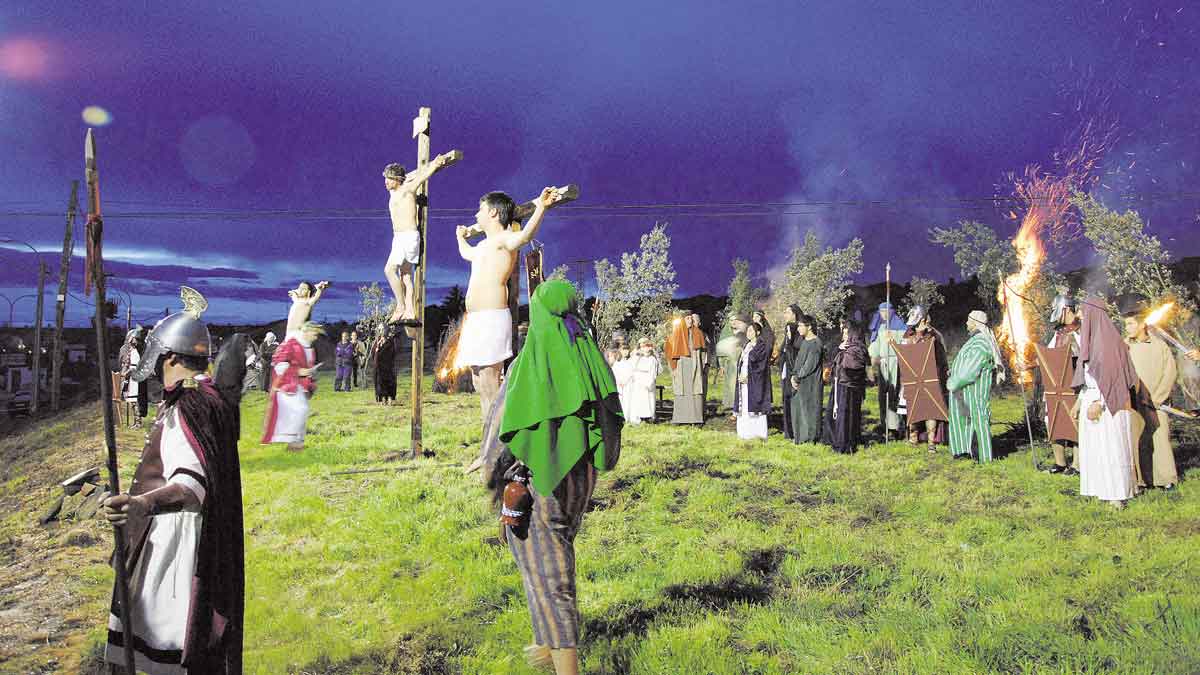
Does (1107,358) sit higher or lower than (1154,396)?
higher

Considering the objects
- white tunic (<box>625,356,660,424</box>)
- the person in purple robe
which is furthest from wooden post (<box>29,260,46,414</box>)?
white tunic (<box>625,356,660,424</box>)

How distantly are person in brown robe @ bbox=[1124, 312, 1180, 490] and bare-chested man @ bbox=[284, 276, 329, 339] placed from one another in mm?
8882

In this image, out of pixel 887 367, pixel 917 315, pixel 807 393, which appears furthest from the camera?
pixel 887 367

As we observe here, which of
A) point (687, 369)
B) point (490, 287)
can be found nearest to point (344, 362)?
point (687, 369)

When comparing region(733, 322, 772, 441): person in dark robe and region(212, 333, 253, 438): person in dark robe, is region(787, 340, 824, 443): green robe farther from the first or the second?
region(212, 333, 253, 438): person in dark robe

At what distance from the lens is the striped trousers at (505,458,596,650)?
11.9 feet

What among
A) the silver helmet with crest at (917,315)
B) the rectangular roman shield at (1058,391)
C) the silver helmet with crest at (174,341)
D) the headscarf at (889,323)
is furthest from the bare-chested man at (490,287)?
the headscarf at (889,323)

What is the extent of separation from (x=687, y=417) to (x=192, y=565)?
11.4 meters

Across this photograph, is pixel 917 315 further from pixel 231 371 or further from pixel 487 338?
pixel 231 371

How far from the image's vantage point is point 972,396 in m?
10.4

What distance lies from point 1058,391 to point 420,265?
27.1 feet

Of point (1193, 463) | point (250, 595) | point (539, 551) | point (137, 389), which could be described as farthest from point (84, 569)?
point (1193, 463)

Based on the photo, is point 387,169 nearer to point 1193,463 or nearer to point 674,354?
point 674,354

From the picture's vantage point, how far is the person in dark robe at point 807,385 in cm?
1156
